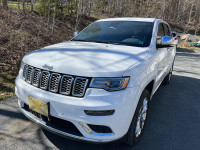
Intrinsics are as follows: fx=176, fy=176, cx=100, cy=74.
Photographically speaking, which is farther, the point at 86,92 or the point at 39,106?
the point at 39,106

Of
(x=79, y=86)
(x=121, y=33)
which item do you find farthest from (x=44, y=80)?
(x=121, y=33)

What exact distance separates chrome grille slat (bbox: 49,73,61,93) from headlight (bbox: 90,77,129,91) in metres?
0.42

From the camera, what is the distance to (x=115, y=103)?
186 cm

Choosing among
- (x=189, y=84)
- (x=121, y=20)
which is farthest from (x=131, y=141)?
(x=189, y=84)

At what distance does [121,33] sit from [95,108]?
76.6 inches

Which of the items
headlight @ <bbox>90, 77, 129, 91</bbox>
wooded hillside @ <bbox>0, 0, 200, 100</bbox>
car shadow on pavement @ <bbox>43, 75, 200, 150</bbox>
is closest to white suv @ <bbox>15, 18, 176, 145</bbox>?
headlight @ <bbox>90, 77, 129, 91</bbox>

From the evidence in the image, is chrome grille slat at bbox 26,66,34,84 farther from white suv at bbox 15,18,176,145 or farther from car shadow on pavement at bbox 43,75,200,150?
car shadow on pavement at bbox 43,75,200,150

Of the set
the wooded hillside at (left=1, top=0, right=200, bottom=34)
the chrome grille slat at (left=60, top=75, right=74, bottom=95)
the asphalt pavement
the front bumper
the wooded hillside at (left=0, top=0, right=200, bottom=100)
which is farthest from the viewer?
the wooded hillside at (left=1, top=0, right=200, bottom=34)

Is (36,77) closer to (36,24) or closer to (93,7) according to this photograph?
(36,24)

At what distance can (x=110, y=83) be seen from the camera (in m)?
1.96

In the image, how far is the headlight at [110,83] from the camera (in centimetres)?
194

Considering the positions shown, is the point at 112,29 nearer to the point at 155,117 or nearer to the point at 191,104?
the point at 155,117

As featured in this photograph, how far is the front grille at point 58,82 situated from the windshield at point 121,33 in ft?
4.71

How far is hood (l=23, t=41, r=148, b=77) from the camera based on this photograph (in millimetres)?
1961
